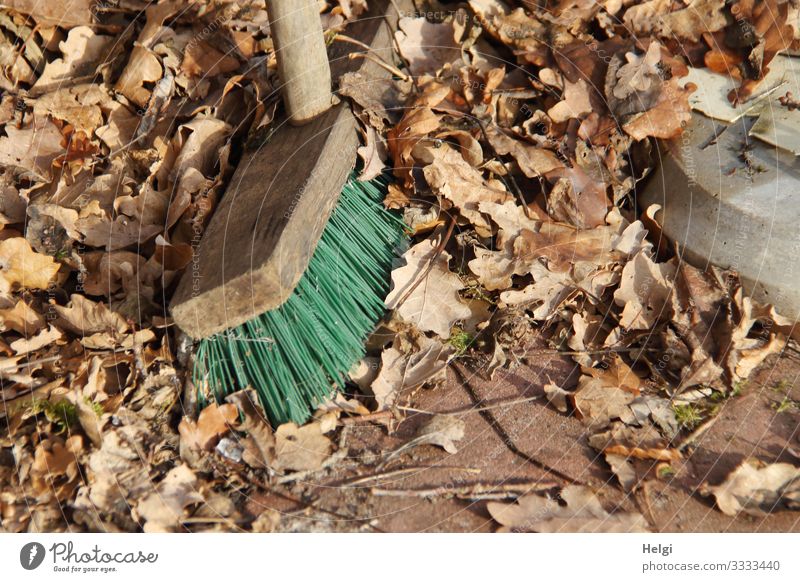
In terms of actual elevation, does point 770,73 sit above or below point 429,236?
above

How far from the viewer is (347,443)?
2.39m

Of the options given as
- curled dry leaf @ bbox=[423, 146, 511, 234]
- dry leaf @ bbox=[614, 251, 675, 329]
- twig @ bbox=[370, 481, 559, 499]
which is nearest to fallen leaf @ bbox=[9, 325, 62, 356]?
twig @ bbox=[370, 481, 559, 499]

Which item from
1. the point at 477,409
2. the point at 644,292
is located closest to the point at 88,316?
the point at 477,409

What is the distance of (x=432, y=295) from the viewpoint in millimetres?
2707

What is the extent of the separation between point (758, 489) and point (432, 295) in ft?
4.35

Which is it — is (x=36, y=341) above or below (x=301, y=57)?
below

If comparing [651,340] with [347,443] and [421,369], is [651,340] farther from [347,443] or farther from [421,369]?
[347,443]

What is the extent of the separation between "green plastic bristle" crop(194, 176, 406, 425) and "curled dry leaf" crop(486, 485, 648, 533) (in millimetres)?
781

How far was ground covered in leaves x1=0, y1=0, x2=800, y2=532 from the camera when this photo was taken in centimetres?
222

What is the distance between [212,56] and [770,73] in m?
2.51

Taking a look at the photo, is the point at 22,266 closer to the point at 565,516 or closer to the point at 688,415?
the point at 565,516

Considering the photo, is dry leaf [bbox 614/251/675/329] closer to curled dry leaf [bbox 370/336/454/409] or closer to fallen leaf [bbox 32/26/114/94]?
curled dry leaf [bbox 370/336/454/409]
